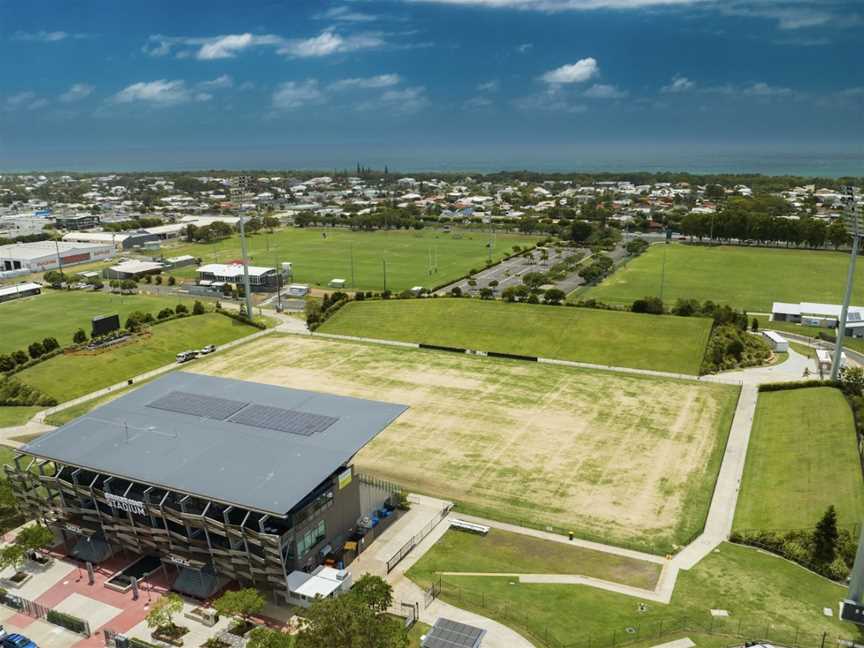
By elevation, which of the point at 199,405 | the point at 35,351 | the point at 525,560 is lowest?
the point at 525,560

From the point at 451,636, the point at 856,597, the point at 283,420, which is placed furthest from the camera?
the point at 283,420

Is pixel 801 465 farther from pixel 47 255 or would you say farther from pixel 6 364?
pixel 47 255

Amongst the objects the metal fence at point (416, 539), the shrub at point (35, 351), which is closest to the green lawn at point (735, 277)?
the metal fence at point (416, 539)

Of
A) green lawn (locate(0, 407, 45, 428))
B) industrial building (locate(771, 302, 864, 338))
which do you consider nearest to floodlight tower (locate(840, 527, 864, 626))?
industrial building (locate(771, 302, 864, 338))

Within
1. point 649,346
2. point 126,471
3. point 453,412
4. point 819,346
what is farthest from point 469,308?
point 126,471

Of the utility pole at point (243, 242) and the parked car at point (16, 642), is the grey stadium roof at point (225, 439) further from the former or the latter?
the utility pole at point (243, 242)

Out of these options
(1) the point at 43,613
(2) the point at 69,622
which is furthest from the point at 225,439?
(1) the point at 43,613

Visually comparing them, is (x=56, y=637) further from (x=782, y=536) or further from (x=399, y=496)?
(x=782, y=536)
